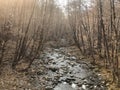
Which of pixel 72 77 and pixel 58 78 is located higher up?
pixel 58 78

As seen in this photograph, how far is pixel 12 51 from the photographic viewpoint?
79.6ft

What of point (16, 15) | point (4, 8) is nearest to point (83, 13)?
point (16, 15)

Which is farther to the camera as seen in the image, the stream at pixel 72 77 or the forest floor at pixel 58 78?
the stream at pixel 72 77

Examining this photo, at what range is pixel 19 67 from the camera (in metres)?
20.0

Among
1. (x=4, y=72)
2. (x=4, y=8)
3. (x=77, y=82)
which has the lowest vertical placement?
(x=77, y=82)

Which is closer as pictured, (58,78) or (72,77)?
(58,78)

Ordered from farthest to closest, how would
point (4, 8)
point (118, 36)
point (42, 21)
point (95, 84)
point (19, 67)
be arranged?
point (42, 21)
point (19, 67)
point (4, 8)
point (95, 84)
point (118, 36)

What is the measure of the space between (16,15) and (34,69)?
4.84 metres

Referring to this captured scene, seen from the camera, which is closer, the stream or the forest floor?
the forest floor

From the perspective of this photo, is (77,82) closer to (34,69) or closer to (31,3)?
(34,69)

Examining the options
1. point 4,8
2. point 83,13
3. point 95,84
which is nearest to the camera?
point 95,84

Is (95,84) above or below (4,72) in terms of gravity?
below

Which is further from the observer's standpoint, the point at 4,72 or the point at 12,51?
the point at 12,51

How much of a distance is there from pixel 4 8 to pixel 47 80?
20.7 ft
